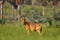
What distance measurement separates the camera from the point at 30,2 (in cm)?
2158

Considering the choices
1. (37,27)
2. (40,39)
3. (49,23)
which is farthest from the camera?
(49,23)

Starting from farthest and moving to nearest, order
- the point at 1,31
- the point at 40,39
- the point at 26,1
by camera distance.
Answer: the point at 26,1
the point at 1,31
the point at 40,39

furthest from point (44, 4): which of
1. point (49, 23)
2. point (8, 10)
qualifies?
point (49, 23)

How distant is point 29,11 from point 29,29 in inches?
435

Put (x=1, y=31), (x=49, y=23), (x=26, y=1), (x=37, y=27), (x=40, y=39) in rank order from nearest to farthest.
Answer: (x=40, y=39)
(x=37, y=27)
(x=1, y=31)
(x=49, y=23)
(x=26, y=1)

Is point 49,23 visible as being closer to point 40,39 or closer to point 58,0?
point 40,39

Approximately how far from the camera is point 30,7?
21312 mm

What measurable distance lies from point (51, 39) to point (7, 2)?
12797mm

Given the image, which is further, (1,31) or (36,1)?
(36,1)

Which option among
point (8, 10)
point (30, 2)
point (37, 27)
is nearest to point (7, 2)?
point (8, 10)

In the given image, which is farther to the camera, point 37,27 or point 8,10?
point 8,10

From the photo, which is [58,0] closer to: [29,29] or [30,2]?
[30,2]

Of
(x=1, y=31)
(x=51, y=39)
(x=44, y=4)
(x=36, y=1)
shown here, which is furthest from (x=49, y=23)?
(x=36, y=1)

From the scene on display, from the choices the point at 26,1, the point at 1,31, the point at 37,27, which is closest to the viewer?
the point at 37,27
